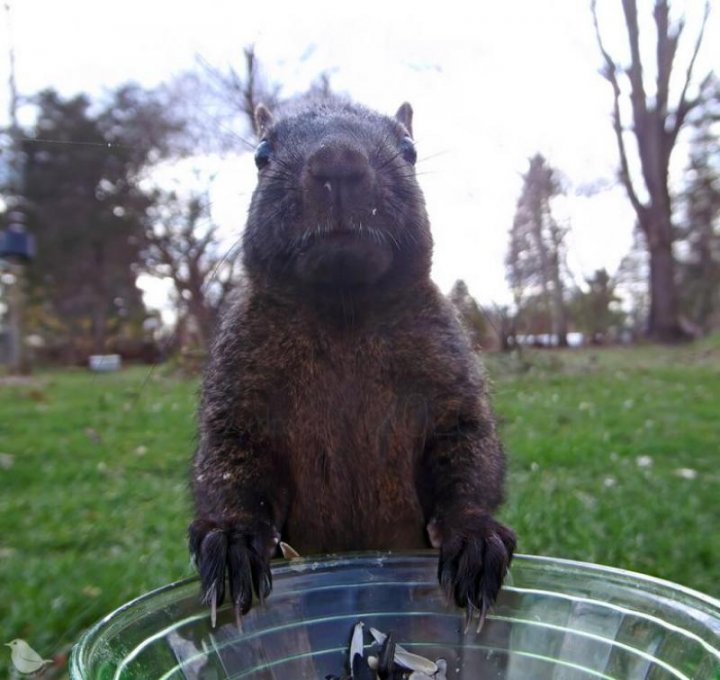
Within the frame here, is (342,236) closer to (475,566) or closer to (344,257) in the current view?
(344,257)

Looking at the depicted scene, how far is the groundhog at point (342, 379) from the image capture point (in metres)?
2.13

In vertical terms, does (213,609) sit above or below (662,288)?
below

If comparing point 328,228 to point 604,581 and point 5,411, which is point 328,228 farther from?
point 5,411

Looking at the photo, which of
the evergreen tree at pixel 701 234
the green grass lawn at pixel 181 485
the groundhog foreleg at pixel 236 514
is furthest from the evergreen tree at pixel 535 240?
the evergreen tree at pixel 701 234

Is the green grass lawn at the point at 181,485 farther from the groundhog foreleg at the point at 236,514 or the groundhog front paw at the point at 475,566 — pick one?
the groundhog front paw at the point at 475,566

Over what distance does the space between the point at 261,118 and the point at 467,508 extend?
1.75 metres

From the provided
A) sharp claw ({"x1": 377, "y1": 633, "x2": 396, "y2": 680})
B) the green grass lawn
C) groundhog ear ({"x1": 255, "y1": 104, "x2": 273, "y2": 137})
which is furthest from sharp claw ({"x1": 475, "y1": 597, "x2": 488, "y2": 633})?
groundhog ear ({"x1": 255, "y1": 104, "x2": 273, "y2": 137})

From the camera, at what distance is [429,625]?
6.42 feet

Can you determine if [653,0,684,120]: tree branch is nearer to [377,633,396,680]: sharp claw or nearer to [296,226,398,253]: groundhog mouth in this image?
[296,226,398,253]: groundhog mouth

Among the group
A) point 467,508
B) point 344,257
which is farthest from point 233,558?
point 344,257

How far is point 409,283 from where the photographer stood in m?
2.40

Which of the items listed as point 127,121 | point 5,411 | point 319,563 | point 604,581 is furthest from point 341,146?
point 5,411

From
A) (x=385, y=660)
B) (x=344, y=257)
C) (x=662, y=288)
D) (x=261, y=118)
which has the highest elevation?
(x=662, y=288)

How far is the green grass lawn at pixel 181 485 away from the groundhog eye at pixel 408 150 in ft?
3.31
